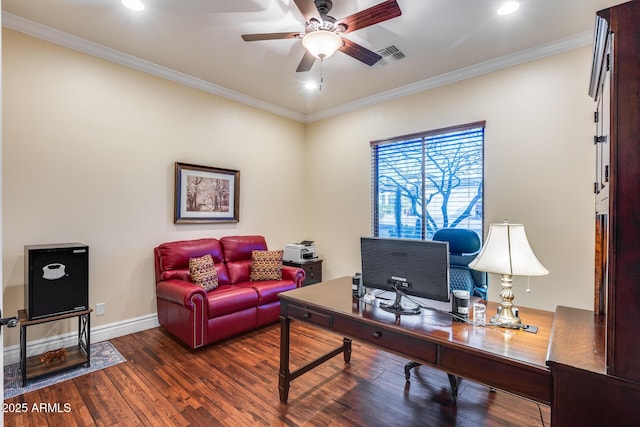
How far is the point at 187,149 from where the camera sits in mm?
3889

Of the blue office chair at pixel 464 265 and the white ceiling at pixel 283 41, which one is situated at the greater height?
the white ceiling at pixel 283 41

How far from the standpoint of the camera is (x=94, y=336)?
10.4ft

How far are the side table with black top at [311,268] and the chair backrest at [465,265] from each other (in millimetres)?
2223

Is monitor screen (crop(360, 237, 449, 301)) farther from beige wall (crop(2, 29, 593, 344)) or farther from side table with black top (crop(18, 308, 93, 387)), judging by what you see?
side table with black top (crop(18, 308, 93, 387))

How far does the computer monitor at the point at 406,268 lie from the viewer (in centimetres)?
176

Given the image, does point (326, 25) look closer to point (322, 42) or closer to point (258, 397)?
point (322, 42)

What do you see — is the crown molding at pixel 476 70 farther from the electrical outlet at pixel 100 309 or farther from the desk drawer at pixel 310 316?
the electrical outlet at pixel 100 309

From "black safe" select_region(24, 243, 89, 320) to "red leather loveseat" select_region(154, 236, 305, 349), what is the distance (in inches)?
30.7

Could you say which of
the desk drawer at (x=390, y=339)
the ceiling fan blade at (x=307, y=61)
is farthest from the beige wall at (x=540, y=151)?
the desk drawer at (x=390, y=339)

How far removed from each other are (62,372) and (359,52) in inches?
145

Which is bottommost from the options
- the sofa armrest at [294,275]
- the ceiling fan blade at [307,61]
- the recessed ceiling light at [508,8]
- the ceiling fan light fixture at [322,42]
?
the sofa armrest at [294,275]

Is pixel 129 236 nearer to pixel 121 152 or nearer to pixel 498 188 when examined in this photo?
pixel 121 152

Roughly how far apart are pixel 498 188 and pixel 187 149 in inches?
143

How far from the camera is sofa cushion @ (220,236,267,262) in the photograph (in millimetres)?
4035
